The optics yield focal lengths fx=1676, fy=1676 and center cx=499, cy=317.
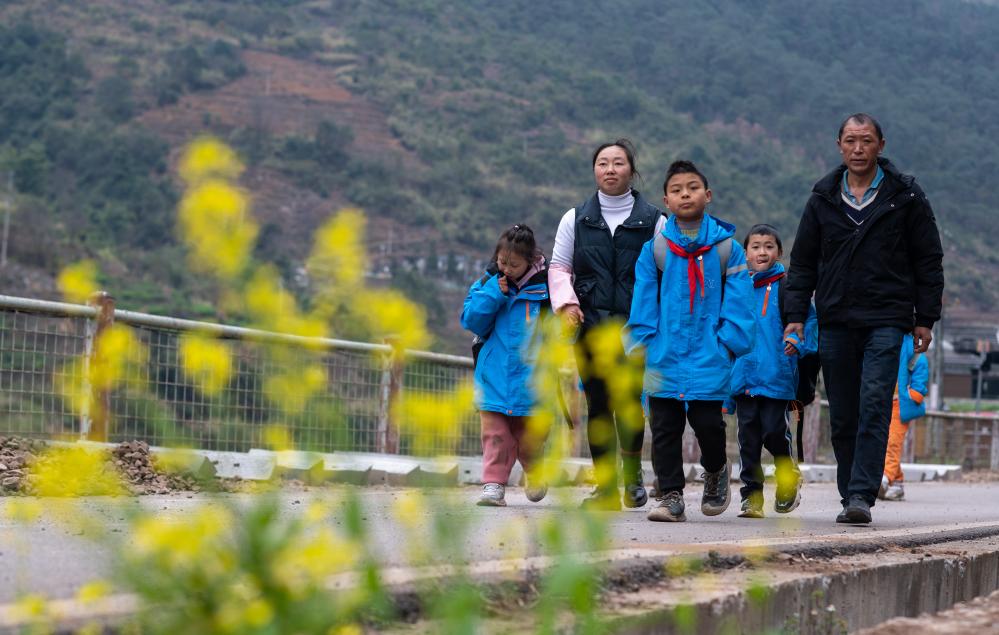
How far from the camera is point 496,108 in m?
126

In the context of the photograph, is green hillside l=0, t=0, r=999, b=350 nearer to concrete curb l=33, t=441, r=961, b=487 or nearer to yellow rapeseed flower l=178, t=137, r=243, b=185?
concrete curb l=33, t=441, r=961, b=487

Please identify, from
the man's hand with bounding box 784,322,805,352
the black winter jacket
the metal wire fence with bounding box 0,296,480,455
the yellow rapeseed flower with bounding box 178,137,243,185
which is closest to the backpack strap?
the black winter jacket

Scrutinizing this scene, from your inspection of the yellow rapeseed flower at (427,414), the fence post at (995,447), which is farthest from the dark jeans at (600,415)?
the fence post at (995,447)

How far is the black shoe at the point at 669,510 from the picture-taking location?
7641mm

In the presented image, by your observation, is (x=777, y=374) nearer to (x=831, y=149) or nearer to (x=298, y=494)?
(x=298, y=494)

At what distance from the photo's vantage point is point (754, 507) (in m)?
8.59

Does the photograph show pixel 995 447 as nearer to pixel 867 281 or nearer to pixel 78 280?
pixel 867 281

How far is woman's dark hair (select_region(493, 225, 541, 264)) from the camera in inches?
331

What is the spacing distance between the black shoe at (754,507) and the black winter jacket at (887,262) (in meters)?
1.10

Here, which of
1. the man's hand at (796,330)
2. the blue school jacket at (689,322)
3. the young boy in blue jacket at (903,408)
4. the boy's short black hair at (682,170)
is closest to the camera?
the blue school jacket at (689,322)

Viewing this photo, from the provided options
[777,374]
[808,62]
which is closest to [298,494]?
[777,374]

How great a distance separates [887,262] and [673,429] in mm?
→ 1252

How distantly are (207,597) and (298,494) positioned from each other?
529 cm

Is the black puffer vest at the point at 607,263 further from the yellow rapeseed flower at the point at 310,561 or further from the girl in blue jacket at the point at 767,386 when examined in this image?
the yellow rapeseed flower at the point at 310,561
